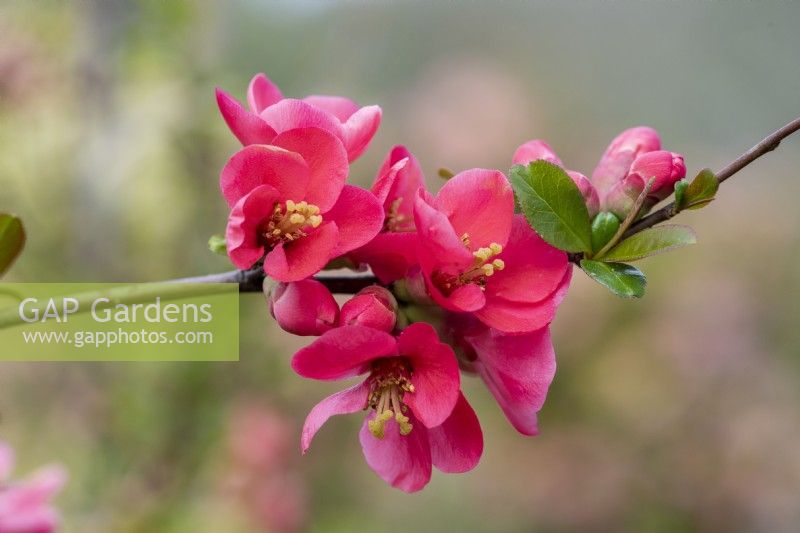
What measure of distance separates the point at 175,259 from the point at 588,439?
881 millimetres

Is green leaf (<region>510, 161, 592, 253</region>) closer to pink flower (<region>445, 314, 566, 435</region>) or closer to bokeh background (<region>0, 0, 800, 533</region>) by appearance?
pink flower (<region>445, 314, 566, 435</region>)

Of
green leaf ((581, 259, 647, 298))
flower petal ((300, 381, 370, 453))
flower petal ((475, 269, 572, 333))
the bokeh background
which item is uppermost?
green leaf ((581, 259, 647, 298))

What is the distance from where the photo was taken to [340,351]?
31cm

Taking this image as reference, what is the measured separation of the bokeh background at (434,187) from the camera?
1.09 metres

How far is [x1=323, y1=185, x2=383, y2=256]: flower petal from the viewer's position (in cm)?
32

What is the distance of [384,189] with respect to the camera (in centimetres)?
33

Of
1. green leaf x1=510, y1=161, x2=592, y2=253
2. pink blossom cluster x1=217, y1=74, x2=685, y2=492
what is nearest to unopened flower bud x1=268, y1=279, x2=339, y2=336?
pink blossom cluster x1=217, y1=74, x2=685, y2=492

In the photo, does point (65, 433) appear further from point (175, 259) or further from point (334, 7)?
point (334, 7)

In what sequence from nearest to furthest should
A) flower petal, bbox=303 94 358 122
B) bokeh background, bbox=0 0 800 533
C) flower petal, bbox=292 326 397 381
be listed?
flower petal, bbox=292 326 397 381 → flower petal, bbox=303 94 358 122 → bokeh background, bbox=0 0 800 533

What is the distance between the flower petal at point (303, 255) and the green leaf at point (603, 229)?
0.13 m

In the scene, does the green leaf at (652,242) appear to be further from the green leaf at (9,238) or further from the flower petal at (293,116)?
the green leaf at (9,238)

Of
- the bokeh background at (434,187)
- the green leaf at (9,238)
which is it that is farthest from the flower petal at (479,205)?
the bokeh background at (434,187)

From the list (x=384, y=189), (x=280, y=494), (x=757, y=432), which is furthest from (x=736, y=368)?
(x=384, y=189)

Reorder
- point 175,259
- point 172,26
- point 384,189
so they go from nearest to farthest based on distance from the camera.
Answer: point 384,189 → point 172,26 → point 175,259
